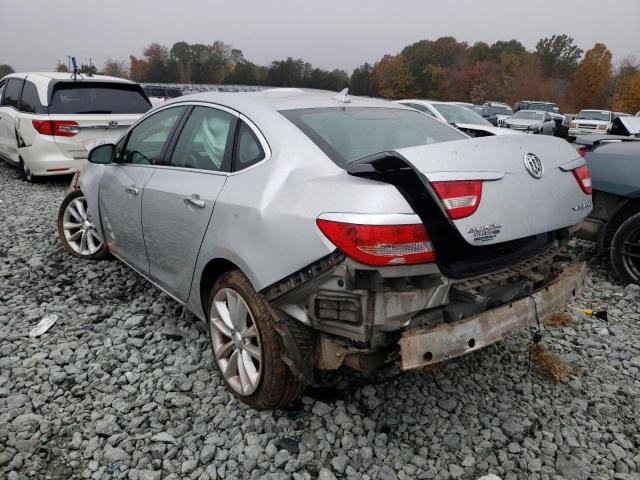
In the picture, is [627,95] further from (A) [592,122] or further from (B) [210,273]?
(B) [210,273]

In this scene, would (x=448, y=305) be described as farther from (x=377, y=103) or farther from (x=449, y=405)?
(x=377, y=103)

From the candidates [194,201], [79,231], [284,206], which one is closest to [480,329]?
[284,206]

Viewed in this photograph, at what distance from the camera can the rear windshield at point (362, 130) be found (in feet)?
8.09

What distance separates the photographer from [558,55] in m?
77.8

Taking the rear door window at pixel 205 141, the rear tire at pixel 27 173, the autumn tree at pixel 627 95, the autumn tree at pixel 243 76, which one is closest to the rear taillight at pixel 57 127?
the rear tire at pixel 27 173

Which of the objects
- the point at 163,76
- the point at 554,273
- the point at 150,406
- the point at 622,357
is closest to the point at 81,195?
the point at 150,406

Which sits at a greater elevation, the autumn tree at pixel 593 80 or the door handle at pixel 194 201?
the autumn tree at pixel 593 80

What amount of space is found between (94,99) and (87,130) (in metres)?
0.51

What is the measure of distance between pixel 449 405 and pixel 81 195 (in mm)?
Answer: 3691

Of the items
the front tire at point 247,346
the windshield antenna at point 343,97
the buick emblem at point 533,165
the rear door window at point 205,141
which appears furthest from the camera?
the windshield antenna at point 343,97

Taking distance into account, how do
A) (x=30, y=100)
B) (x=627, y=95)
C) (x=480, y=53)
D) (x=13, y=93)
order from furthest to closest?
1. (x=480, y=53)
2. (x=627, y=95)
3. (x=13, y=93)
4. (x=30, y=100)

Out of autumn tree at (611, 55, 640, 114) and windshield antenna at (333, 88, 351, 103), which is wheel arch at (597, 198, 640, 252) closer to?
windshield antenna at (333, 88, 351, 103)

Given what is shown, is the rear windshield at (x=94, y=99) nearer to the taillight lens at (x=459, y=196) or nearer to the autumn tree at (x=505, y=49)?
the taillight lens at (x=459, y=196)

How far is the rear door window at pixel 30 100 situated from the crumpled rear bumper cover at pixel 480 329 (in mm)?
7029
